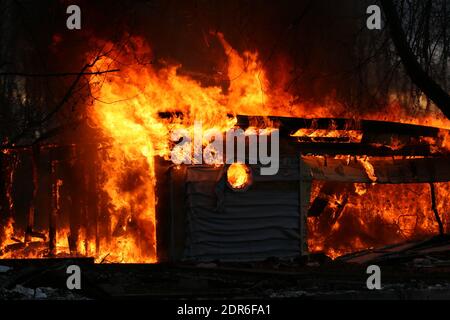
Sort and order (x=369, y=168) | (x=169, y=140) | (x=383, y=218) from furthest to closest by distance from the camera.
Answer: (x=383, y=218)
(x=369, y=168)
(x=169, y=140)

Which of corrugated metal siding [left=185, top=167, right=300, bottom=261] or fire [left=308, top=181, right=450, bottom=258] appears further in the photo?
fire [left=308, top=181, right=450, bottom=258]

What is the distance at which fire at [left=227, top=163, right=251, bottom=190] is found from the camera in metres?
14.6

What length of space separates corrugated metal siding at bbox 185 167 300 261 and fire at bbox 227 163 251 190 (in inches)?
7.2

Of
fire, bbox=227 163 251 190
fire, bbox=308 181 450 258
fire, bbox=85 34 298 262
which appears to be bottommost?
fire, bbox=308 181 450 258

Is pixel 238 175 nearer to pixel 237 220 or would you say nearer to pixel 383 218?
Answer: pixel 237 220

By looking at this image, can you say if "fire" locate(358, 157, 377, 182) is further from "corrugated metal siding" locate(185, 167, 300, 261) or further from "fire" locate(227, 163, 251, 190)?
"fire" locate(227, 163, 251, 190)

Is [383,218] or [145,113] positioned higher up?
[145,113]

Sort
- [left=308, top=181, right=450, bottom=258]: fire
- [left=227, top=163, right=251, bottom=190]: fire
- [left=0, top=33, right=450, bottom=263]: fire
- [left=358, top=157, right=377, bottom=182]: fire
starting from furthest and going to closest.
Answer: [left=308, top=181, right=450, bottom=258]: fire, [left=358, top=157, right=377, bottom=182]: fire, [left=0, top=33, right=450, bottom=263]: fire, [left=227, top=163, right=251, bottom=190]: fire

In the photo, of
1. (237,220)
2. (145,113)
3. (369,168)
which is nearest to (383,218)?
(369,168)

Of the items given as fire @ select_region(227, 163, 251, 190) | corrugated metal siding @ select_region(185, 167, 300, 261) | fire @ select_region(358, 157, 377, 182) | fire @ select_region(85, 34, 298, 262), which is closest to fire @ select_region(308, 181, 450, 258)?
fire @ select_region(358, 157, 377, 182)

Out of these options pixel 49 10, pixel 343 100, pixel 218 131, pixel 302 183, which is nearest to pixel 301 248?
pixel 302 183

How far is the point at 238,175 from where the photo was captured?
1476cm

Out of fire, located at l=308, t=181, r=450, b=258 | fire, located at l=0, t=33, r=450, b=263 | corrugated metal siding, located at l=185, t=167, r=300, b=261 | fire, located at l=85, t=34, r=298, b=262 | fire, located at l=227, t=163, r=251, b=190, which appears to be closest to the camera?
→ corrugated metal siding, located at l=185, t=167, r=300, b=261

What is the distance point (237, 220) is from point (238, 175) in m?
1.01
